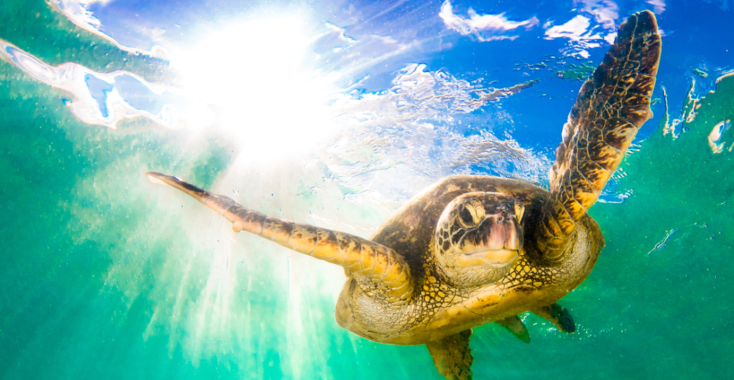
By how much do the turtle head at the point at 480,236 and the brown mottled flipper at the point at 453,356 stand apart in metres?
2.45

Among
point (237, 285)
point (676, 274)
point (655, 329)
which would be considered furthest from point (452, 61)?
point (655, 329)

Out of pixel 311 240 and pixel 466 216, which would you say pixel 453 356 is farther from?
pixel 311 240

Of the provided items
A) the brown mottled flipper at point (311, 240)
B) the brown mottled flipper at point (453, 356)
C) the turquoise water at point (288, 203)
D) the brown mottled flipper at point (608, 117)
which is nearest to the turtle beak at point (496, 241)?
the brown mottled flipper at point (608, 117)

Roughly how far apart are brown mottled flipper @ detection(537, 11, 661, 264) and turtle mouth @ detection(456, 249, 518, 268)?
2.39ft

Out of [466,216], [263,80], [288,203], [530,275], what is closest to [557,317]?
[530,275]

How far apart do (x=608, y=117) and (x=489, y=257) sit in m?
1.58

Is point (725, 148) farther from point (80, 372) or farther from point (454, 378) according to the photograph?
point (80, 372)

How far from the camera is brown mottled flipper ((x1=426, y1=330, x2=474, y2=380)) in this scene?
4586mm

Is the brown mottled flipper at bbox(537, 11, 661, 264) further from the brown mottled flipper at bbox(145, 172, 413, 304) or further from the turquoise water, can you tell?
the turquoise water

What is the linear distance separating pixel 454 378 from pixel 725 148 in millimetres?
8224

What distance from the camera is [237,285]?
1560 centimetres

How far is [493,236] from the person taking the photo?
2238 mm

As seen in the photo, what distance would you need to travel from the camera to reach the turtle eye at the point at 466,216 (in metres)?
2.46

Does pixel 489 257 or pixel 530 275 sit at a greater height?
pixel 489 257
